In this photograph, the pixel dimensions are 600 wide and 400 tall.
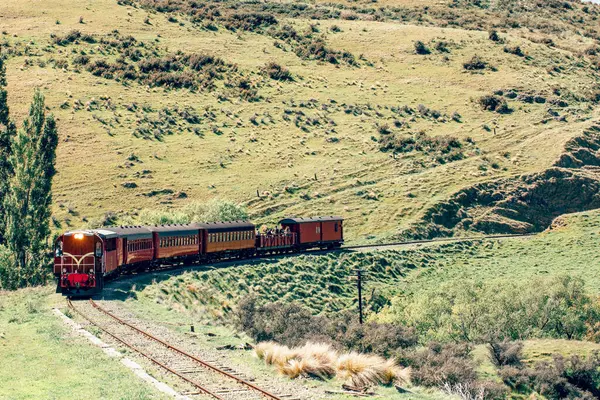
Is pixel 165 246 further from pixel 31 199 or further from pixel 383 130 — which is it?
pixel 383 130

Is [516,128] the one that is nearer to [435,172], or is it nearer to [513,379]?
[435,172]

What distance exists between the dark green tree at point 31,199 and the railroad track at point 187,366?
16.2 metres

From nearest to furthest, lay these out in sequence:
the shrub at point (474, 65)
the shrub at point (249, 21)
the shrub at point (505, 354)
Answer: the shrub at point (505, 354) → the shrub at point (474, 65) → the shrub at point (249, 21)

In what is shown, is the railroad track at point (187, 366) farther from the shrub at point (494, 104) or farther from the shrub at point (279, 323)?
the shrub at point (494, 104)

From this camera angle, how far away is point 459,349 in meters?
29.1

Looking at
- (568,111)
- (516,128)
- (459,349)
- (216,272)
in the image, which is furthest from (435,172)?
(459,349)

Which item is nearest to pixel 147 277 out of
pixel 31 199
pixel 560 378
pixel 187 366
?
pixel 31 199

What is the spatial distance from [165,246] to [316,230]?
17.2m

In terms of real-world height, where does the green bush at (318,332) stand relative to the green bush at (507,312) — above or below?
above

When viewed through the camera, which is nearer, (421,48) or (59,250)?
(59,250)

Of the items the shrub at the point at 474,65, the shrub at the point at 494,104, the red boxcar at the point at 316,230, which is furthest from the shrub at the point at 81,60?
the shrub at the point at 474,65

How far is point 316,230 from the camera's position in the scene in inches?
2466

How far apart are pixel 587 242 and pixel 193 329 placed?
153 ft

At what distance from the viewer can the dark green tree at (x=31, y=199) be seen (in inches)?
1786
